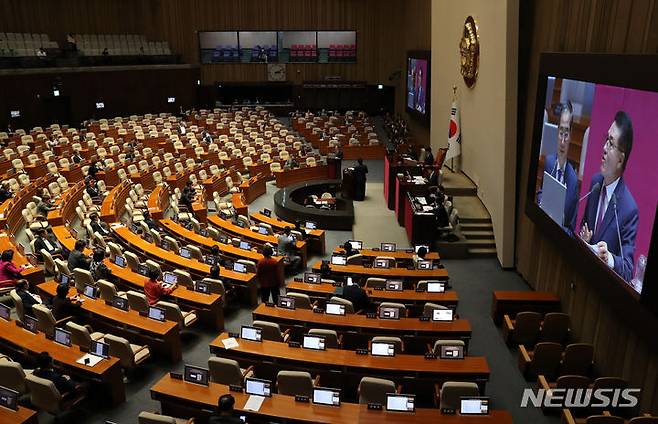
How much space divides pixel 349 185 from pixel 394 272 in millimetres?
7201

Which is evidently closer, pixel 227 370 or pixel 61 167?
pixel 227 370

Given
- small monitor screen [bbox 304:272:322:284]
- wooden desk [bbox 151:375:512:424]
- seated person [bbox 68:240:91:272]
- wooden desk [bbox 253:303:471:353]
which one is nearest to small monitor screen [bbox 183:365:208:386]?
wooden desk [bbox 151:375:512:424]

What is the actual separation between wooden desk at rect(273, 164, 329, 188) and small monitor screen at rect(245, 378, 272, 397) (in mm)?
13811

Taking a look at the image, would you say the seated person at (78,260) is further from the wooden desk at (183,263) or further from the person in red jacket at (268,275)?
the person in red jacket at (268,275)

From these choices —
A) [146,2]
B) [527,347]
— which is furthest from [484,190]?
[146,2]

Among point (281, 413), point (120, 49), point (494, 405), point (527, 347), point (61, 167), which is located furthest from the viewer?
point (120, 49)

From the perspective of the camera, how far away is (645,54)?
6215 mm

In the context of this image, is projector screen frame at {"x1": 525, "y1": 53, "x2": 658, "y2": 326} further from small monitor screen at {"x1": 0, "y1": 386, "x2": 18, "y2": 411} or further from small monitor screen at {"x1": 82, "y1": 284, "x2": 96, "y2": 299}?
small monitor screen at {"x1": 82, "y1": 284, "x2": 96, "y2": 299}

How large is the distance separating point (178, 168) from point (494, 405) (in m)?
14.7

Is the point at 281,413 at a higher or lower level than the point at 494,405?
higher

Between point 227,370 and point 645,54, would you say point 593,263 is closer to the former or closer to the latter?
point 645,54

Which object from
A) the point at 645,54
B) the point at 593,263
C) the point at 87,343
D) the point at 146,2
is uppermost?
the point at 146,2

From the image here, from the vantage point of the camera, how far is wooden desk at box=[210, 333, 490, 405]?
22.1 ft

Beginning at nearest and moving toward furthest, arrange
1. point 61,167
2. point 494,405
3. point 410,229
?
point 494,405 → point 410,229 → point 61,167
